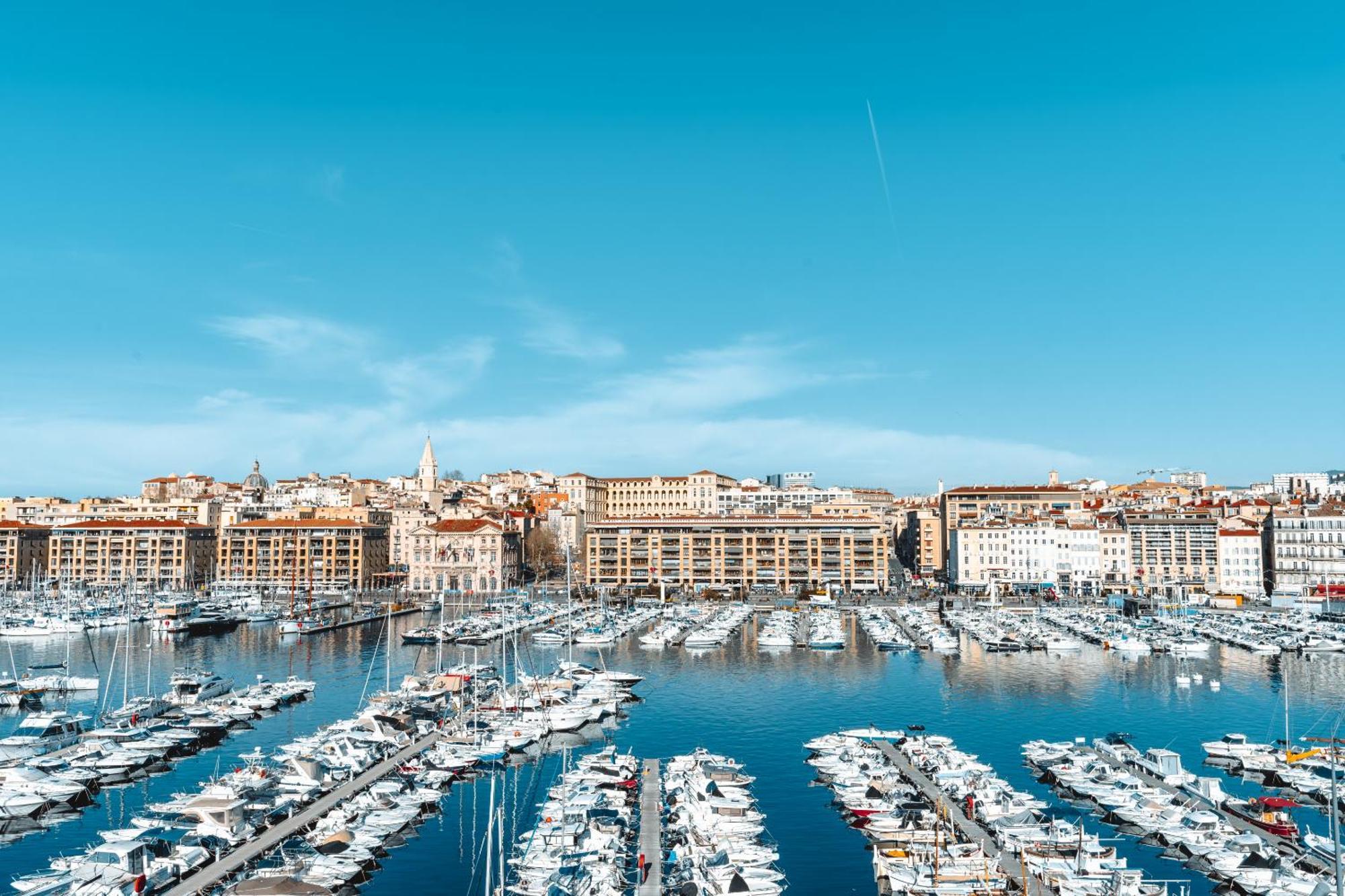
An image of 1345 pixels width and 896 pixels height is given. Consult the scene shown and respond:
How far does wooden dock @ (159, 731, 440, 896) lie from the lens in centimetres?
1992

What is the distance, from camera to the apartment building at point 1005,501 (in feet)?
311

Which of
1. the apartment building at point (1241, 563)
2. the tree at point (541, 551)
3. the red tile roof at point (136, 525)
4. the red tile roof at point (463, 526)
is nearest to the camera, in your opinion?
the apartment building at point (1241, 563)

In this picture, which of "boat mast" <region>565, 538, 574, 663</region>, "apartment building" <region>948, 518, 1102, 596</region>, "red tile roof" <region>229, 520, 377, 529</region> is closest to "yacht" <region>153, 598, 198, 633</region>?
"red tile roof" <region>229, 520, 377, 529</region>

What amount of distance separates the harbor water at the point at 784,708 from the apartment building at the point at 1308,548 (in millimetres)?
26505

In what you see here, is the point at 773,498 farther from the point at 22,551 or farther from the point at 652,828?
the point at 652,828

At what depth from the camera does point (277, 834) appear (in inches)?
892

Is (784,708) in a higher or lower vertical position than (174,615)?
lower

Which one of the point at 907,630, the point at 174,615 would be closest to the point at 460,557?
the point at 174,615

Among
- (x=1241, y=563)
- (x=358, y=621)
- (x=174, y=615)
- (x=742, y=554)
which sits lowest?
(x=358, y=621)

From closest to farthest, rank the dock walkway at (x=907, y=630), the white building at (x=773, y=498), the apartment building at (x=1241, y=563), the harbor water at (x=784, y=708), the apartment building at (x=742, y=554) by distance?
1. the harbor water at (x=784, y=708)
2. the dock walkway at (x=907, y=630)
3. the apartment building at (x=1241, y=563)
4. the apartment building at (x=742, y=554)
5. the white building at (x=773, y=498)

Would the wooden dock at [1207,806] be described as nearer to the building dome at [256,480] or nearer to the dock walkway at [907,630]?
the dock walkway at [907,630]

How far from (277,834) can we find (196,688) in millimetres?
20269

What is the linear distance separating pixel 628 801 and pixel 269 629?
162 feet

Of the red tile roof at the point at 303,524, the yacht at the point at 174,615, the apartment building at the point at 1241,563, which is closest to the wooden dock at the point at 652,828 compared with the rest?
the yacht at the point at 174,615
